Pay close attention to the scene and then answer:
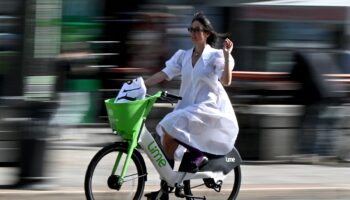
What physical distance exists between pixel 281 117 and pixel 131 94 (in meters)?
3.64

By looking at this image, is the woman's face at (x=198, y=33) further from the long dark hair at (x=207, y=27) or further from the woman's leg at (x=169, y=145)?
the woman's leg at (x=169, y=145)

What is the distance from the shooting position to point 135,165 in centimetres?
659

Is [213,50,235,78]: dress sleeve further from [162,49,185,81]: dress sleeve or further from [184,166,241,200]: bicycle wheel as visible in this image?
[184,166,241,200]: bicycle wheel

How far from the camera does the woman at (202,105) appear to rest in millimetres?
6586

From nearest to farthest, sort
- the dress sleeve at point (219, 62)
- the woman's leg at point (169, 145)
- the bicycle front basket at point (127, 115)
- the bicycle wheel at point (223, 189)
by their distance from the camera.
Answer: the bicycle front basket at point (127, 115) → the dress sleeve at point (219, 62) → the woman's leg at point (169, 145) → the bicycle wheel at point (223, 189)

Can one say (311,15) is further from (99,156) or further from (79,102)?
(99,156)

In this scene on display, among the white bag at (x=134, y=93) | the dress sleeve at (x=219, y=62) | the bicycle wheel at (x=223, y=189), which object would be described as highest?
the dress sleeve at (x=219, y=62)

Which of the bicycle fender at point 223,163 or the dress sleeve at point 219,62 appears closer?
the dress sleeve at point 219,62

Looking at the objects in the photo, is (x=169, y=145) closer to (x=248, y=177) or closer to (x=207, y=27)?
(x=207, y=27)

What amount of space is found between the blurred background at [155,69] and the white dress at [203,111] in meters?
1.50

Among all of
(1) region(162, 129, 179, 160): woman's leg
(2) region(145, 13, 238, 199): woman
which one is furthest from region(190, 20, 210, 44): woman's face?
(1) region(162, 129, 179, 160): woman's leg

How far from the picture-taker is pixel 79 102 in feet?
38.8

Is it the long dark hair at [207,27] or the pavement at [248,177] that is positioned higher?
the long dark hair at [207,27]

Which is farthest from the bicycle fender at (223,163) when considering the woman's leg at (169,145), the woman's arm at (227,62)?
the woman's arm at (227,62)
